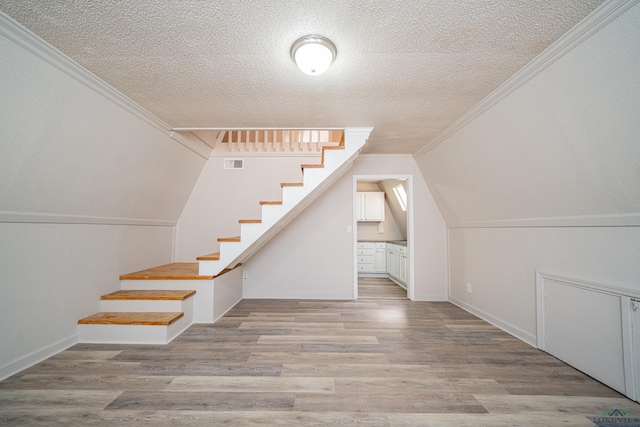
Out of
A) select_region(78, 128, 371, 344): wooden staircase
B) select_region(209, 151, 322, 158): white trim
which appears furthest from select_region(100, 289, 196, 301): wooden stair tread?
select_region(209, 151, 322, 158): white trim

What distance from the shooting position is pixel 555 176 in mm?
2029

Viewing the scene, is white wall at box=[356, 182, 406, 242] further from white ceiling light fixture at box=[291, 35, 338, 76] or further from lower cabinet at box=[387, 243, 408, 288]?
white ceiling light fixture at box=[291, 35, 338, 76]

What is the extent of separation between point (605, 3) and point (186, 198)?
4.56m

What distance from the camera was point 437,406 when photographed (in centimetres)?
164

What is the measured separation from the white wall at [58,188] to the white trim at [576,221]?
3.88 metres

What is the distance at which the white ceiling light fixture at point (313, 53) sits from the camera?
1.61 metres

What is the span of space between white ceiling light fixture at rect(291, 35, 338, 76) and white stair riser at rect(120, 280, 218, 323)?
2.51 metres

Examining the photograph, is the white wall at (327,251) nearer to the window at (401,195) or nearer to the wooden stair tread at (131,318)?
the window at (401,195)

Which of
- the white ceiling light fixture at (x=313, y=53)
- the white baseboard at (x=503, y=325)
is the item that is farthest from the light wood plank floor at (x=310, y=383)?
the white ceiling light fixture at (x=313, y=53)

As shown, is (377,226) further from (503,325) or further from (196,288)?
(196,288)

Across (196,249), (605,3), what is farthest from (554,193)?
(196,249)

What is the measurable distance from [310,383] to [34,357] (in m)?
2.20

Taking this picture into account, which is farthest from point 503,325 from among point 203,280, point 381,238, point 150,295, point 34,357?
point 34,357

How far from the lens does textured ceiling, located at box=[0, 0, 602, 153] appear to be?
1393 millimetres
